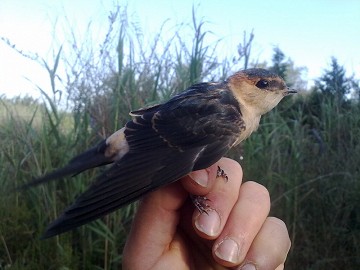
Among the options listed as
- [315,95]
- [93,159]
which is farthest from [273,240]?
[315,95]

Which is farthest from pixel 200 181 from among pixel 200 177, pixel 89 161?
pixel 89 161

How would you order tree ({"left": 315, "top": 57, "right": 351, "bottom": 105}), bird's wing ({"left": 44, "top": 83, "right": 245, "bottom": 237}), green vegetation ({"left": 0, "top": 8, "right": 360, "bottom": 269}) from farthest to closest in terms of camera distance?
tree ({"left": 315, "top": 57, "right": 351, "bottom": 105})
green vegetation ({"left": 0, "top": 8, "right": 360, "bottom": 269})
bird's wing ({"left": 44, "top": 83, "right": 245, "bottom": 237})

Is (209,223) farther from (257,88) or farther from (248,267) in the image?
(257,88)

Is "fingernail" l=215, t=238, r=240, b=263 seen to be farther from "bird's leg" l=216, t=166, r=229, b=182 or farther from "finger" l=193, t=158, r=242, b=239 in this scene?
"bird's leg" l=216, t=166, r=229, b=182

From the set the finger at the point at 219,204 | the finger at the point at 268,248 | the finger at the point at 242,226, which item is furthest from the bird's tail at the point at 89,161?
the finger at the point at 268,248

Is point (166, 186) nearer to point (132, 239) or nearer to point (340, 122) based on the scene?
point (132, 239)

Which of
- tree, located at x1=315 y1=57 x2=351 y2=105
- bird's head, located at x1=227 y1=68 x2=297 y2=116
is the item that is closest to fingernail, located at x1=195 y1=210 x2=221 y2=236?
bird's head, located at x1=227 y1=68 x2=297 y2=116

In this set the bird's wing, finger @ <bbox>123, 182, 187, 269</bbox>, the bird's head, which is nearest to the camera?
the bird's wing
